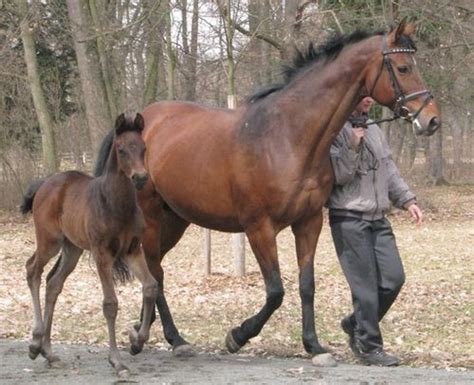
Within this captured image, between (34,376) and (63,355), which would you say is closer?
(34,376)

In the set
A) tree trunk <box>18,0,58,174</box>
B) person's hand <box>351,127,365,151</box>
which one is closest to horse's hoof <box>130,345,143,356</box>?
person's hand <box>351,127,365,151</box>

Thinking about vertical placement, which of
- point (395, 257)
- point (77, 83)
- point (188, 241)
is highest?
point (77, 83)

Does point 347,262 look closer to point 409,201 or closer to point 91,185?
point 409,201

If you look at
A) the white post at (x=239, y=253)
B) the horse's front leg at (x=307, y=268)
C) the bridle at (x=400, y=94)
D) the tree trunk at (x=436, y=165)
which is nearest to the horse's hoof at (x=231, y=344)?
the horse's front leg at (x=307, y=268)

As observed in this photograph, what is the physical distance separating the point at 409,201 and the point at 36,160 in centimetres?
1798

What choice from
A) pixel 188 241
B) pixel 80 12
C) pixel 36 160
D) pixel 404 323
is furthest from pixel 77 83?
pixel 404 323

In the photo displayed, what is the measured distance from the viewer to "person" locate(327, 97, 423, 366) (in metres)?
6.52

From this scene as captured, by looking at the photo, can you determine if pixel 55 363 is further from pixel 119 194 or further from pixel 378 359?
pixel 378 359

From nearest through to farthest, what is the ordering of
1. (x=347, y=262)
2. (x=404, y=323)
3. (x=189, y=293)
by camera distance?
1. (x=347, y=262)
2. (x=404, y=323)
3. (x=189, y=293)

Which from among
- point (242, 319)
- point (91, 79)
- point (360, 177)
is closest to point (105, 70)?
point (91, 79)

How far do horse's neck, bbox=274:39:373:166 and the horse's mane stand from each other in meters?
0.14

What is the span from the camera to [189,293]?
36.2 ft

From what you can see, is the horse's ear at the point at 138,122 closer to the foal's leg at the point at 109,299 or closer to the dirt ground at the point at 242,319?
the foal's leg at the point at 109,299

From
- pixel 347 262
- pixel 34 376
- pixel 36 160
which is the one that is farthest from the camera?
pixel 36 160
